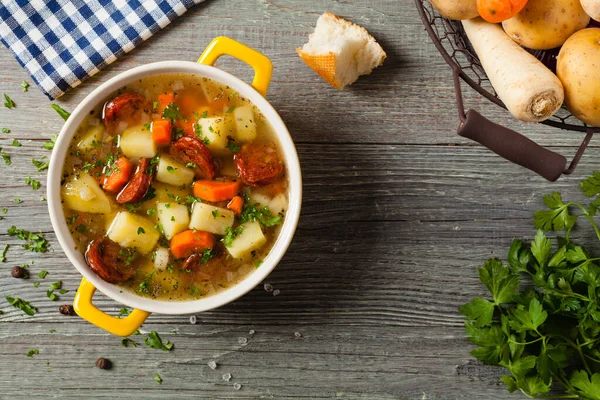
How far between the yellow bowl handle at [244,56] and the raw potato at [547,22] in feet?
1.87

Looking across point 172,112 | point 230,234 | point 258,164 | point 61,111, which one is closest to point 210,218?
point 230,234

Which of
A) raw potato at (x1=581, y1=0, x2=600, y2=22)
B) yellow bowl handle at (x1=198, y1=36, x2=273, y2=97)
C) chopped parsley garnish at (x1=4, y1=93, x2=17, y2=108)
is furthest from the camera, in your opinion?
chopped parsley garnish at (x1=4, y1=93, x2=17, y2=108)

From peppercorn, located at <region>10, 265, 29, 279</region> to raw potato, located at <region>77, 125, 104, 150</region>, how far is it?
459 mm

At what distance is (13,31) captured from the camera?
5.46 ft

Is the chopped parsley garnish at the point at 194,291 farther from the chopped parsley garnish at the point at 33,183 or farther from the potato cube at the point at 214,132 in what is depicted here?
the chopped parsley garnish at the point at 33,183

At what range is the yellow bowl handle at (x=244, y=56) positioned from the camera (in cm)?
145

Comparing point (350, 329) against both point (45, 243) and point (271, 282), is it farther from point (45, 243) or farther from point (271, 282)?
point (45, 243)

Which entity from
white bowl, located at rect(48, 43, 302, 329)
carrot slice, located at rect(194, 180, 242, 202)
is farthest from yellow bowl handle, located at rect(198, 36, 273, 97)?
carrot slice, located at rect(194, 180, 242, 202)

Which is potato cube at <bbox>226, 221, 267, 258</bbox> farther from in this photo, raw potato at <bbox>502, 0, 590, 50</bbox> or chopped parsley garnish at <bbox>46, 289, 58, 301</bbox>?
raw potato at <bbox>502, 0, 590, 50</bbox>

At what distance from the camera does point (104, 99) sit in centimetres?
149

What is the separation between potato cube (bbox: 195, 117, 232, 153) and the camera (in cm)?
149

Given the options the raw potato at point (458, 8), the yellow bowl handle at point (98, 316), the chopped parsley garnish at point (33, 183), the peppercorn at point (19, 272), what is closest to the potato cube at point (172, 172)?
the yellow bowl handle at point (98, 316)

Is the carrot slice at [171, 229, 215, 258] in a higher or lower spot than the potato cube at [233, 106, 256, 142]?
lower

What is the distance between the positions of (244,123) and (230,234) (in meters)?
0.28
